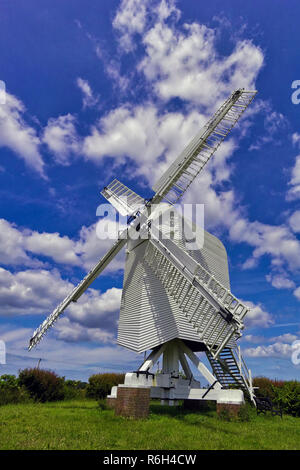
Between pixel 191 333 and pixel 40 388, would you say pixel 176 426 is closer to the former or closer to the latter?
pixel 191 333

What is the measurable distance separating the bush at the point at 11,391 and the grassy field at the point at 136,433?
6290mm

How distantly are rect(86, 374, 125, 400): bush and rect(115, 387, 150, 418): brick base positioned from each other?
1255cm

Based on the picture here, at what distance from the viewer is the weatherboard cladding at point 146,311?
1781cm

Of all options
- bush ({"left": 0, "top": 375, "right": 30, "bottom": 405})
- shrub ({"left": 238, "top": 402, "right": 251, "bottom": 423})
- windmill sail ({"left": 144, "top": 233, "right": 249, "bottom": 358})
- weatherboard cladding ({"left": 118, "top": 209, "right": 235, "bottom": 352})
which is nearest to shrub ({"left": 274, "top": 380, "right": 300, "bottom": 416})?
weatherboard cladding ({"left": 118, "top": 209, "right": 235, "bottom": 352})

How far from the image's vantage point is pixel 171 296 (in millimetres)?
17641

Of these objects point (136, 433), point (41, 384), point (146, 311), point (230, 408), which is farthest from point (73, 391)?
point (136, 433)

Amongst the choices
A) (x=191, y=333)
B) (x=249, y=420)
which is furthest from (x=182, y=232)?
(x=249, y=420)

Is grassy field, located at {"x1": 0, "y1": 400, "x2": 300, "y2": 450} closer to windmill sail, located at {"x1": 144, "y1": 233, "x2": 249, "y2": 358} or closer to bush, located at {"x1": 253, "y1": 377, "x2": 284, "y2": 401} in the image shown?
windmill sail, located at {"x1": 144, "y1": 233, "x2": 249, "y2": 358}

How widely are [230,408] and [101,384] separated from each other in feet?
47.2

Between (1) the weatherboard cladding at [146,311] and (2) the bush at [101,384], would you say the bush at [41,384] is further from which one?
(1) the weatherboard cladding at [146,311]

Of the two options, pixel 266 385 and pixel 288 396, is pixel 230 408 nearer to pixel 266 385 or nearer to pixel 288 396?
pixel 288 396

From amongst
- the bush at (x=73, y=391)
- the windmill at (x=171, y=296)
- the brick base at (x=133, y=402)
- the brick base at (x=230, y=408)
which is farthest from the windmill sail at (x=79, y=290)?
the brick base at (x=230, y=408)

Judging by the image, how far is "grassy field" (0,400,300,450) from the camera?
9844mm

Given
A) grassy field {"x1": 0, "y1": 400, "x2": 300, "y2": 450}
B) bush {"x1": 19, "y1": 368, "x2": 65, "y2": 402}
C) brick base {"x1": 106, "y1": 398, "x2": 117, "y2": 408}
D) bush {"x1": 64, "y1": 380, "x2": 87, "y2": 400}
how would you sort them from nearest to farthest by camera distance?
grassy field {"x1": 0, "y1": 400, "x2": 300, "y2": 450} < brick base {"x1": 106, "y1": 398, "x2": 117, "y2": 408} < bush {"x1": 19, "y1": 368, "x2": 65, "y2": 402} < bush {"x1": 64, "y1": 380, "x2": 87, "y2": 400}
